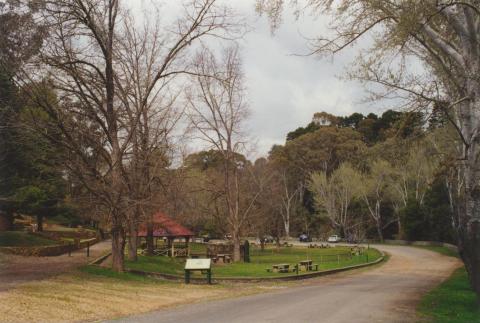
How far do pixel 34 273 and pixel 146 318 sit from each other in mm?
8518

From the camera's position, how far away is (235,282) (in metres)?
22.0

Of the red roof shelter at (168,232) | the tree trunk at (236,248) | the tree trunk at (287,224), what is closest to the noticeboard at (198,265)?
the red roof shelter at (168,232)

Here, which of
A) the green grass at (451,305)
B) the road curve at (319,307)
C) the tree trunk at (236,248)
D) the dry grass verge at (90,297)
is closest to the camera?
the dry grass verge at (90,297)

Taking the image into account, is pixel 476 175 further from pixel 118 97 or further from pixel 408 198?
pixel 408 198

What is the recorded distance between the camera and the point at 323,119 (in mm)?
93500

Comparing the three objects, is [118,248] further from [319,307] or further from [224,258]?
[224,258]

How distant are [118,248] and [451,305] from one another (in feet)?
42.7

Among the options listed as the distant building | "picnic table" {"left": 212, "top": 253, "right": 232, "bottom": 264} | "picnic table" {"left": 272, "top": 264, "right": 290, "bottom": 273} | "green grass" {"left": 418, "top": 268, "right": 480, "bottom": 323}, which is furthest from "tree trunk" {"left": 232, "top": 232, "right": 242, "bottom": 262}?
the distant building

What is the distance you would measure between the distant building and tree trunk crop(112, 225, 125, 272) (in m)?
74.7

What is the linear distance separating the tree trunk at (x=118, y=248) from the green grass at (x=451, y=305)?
11.7 metres

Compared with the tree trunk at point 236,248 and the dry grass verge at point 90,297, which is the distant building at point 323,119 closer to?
the tree trunk at point 236,248

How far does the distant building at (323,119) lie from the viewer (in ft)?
304

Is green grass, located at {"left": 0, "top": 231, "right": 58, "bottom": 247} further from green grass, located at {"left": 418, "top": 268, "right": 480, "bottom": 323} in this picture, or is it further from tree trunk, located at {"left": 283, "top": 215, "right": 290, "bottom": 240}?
tree trunk, located at {"left": 283, "top": 215, "right": 290, "bottom": 240}

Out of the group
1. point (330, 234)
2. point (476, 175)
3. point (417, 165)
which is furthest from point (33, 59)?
point (330, 234)
